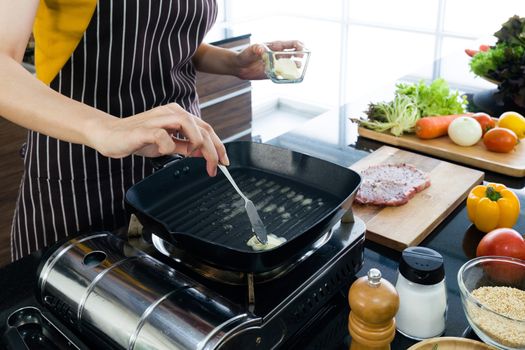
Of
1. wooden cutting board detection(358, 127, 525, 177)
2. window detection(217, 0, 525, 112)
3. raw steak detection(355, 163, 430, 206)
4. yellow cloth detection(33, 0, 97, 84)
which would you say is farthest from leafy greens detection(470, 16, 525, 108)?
window detection(217, 0, 525, 112)

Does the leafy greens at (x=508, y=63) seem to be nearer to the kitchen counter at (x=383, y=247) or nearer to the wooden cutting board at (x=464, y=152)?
the wooden cutting board at (x=464, y=152)

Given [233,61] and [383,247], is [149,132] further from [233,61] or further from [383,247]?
[233,61]

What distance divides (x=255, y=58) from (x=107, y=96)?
45 cm

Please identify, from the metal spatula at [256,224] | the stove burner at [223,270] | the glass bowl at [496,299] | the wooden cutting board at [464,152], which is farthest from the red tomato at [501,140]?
the metal spatula at [256,224]

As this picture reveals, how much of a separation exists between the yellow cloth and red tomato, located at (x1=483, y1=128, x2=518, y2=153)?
3.94 feet

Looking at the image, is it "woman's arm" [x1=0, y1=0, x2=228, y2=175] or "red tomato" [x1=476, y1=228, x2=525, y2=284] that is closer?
"woman's arm" [x1=0, y1=0, x2=228, y2=175]

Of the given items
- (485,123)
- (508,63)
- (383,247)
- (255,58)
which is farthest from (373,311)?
(508,63)

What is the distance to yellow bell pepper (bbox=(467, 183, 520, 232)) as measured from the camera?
1.30 m

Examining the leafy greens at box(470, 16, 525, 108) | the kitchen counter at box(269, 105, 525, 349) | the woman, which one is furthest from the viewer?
the leafy greens at box(470, 16, 525, 108)

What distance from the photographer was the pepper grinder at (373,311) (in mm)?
826

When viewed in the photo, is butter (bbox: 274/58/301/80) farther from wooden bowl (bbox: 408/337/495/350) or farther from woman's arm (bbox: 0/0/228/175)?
wooden bowl (bbox: 408/337/495/350)

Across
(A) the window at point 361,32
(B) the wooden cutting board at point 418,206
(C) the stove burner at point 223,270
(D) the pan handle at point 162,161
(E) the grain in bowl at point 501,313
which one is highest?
(D) the pan handle at point 162,161

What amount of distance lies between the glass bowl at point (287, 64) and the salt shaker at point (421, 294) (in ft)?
2.34

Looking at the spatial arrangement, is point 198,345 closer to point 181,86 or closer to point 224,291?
point 224,291
